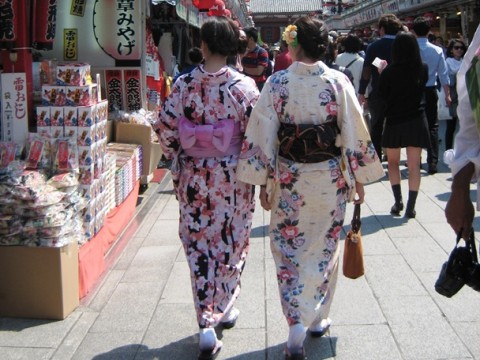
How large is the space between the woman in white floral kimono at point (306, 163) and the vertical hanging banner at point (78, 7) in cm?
418

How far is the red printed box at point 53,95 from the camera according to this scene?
14.6 ft

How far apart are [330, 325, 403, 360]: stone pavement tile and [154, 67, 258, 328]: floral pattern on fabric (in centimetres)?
66

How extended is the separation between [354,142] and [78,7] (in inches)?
182

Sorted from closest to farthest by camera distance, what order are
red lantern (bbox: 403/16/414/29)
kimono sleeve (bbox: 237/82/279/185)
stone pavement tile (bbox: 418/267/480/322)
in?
kimono sleeve (bbox: 237/82/279/185), stone pavement tile (bbox: 418/267/480/322), red lantern (bbox: 403/16/414/29)

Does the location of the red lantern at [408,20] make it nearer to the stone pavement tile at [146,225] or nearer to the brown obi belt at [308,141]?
the stone pavement tile at [146,225]

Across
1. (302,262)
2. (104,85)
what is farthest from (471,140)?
(104,85)

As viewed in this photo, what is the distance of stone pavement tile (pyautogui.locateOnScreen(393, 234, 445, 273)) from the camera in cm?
468

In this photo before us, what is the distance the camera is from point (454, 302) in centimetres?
394

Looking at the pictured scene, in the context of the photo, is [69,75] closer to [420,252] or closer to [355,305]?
[355,305]

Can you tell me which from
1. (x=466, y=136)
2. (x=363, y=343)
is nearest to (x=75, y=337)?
(x=363, y=343)

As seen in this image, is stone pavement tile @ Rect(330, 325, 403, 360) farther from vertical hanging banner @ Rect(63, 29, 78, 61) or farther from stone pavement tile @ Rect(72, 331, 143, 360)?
vertical hanging banner @ Rect(63, 29, 78, 61)

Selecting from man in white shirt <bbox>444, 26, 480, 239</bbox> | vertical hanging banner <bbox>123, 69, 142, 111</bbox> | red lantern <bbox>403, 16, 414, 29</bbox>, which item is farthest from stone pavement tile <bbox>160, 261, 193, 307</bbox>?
red lantern <bbox>403, 16, 414, 29</bbox>

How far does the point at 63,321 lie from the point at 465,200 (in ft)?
8.49

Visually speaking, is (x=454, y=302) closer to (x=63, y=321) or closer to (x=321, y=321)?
(x=321, y=321)
